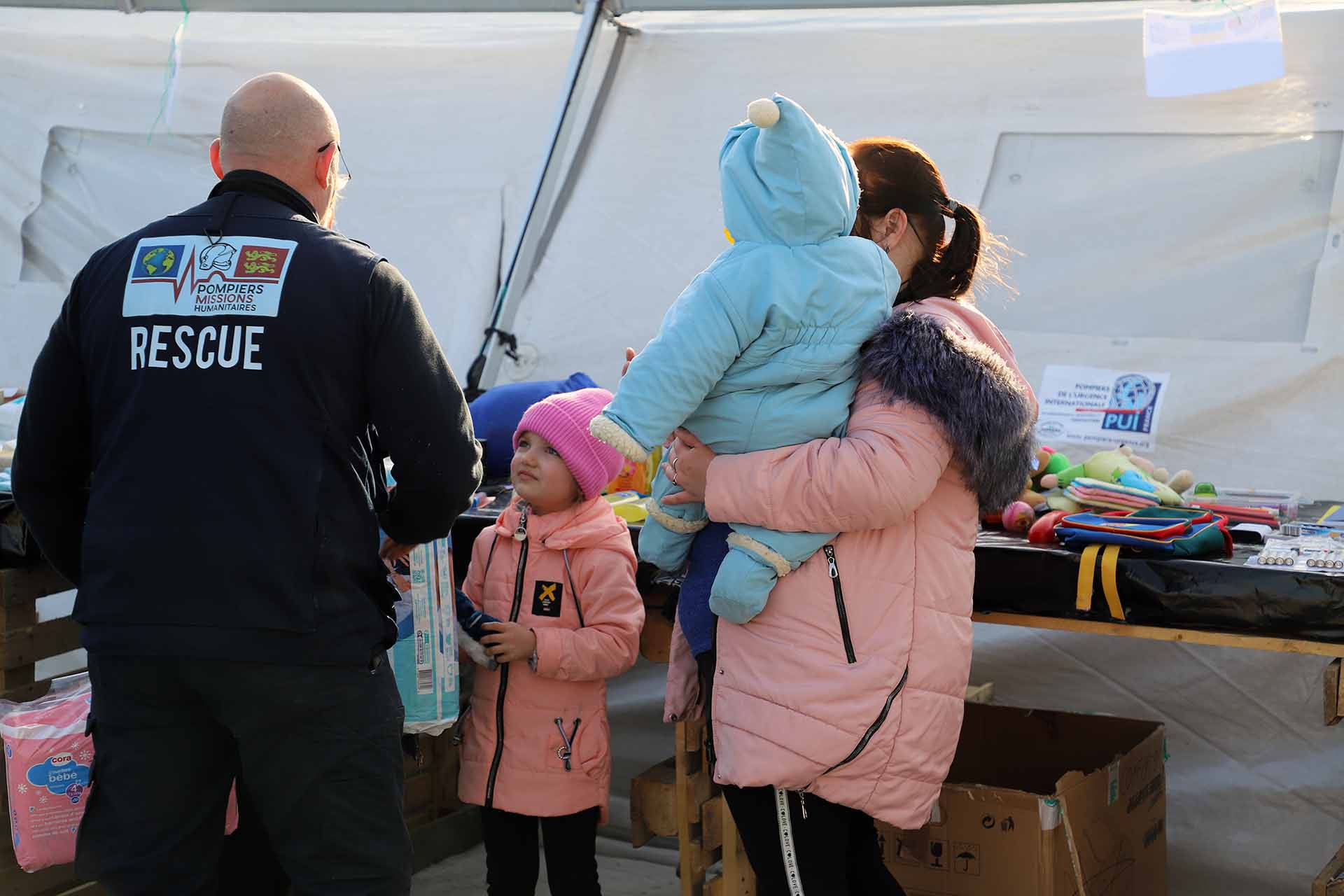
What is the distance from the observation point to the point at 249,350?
173 centimetres

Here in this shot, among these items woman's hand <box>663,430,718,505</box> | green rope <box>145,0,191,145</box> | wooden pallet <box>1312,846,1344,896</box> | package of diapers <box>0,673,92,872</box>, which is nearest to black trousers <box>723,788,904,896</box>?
woman's hand <box>663,430,718,505</box>

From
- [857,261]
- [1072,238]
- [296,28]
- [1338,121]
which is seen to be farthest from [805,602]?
[296,28]

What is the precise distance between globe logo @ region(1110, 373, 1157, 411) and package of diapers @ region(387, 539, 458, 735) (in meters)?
1.80

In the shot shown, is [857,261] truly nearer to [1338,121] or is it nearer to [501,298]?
[1338,121]

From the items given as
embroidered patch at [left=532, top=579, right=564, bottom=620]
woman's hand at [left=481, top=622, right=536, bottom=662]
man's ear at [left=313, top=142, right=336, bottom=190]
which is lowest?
woman's hand at [left=481, top=622, right=536, bottom=662]

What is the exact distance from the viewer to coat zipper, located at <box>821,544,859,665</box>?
185 centimetres

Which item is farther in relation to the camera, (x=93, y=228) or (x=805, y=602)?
(x=93, y=228)

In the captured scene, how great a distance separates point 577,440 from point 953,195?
61.7 inches

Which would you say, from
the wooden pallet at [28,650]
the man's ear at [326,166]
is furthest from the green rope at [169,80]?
the man's ear at [326,166]

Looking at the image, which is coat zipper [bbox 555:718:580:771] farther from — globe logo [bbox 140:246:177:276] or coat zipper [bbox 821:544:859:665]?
globe logo [bbox 140:246:177:276]

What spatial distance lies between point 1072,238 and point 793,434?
186 centimetres

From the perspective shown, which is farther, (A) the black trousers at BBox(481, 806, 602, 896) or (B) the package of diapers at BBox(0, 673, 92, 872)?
(A) the black trousers at BBox(481, 806, 602, 896)

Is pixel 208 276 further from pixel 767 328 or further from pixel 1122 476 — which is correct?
pixel 1122 476

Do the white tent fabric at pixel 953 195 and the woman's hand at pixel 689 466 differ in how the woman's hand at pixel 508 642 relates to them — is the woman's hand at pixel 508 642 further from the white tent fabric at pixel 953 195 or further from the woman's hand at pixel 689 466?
the white tent fabric at pixel 953 195
